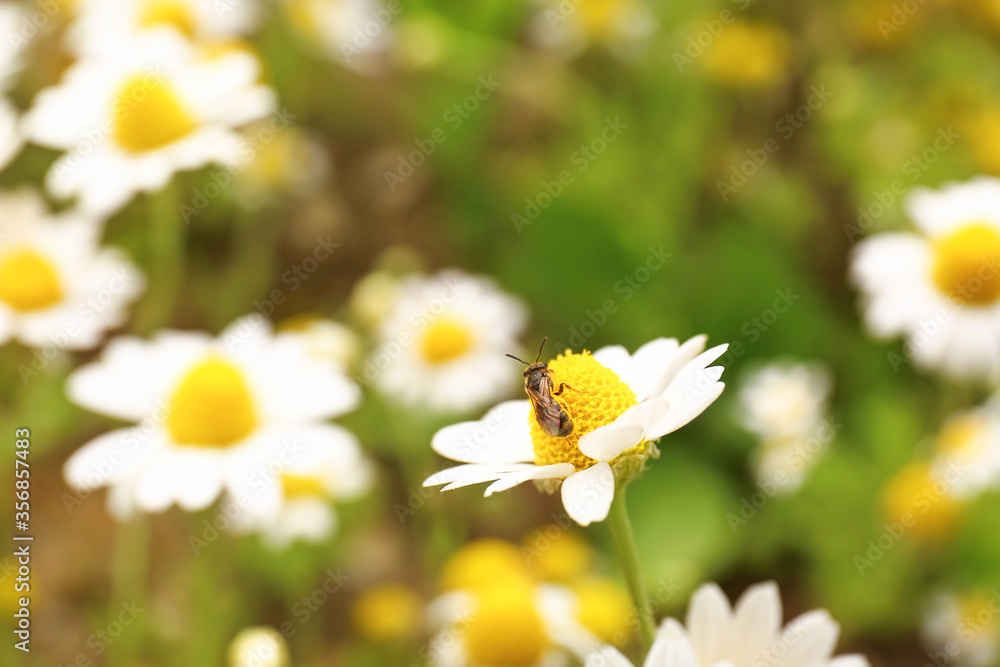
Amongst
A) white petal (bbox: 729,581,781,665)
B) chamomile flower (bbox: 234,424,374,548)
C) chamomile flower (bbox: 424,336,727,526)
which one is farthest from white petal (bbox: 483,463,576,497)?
chamomile flower (bbox: 234,424,374,548)

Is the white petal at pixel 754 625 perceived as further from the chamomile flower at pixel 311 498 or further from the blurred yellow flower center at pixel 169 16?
the blurred yellow flower center at pixel 169 16

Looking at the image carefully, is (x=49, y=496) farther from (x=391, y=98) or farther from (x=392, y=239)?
Answer: (x=391, y=98)

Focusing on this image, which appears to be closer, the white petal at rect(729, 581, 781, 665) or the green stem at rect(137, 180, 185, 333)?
the white petal at rect(729, 581, 781, 665)

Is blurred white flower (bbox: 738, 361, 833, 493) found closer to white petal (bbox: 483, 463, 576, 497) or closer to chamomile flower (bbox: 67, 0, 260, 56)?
white petal (bbox: 483, 463, 576, 497)

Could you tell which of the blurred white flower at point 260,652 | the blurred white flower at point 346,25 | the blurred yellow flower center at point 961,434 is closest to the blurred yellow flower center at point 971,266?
the blurred yellow flower center at point 961,434

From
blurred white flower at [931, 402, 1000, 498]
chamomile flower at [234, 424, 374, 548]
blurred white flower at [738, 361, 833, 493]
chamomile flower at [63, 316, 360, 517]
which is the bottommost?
chamomile flower at [234, 424, 374, 548]

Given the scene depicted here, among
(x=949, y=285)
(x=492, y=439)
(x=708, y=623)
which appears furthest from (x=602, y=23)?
(x=708, y=623)

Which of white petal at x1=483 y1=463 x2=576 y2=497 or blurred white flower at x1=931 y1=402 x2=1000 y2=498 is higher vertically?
white petal at x1=483 y1=463 x2=576 y2=497

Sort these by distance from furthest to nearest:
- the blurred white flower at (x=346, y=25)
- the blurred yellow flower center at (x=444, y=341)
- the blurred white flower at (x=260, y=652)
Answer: the blurred white flower at (x=346, y=25), the blurred yellow flower center at (x=444, y=341), the blurred white flower at (x=260, y=652)
